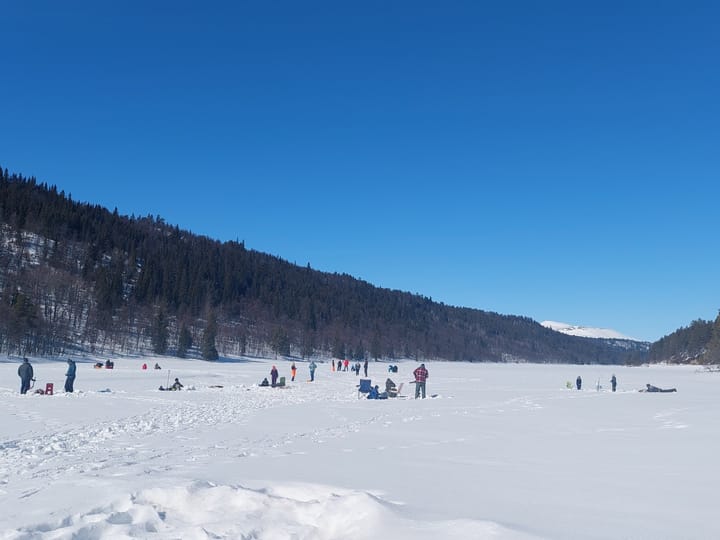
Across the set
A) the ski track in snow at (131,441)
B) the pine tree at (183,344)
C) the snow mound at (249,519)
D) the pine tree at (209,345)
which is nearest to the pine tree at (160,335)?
the pine tree at (183,344)

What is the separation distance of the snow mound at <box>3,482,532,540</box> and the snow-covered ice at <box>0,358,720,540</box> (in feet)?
0.06

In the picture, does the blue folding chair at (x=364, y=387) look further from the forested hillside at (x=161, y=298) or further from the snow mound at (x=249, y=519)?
the forested hillside at (x=161, y=298)

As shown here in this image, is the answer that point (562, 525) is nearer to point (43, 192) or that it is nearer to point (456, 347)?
point (43, 192)

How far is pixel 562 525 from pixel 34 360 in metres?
53.3

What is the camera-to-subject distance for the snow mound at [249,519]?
15.7ft

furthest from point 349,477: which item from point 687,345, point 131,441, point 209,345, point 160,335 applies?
point 687,345

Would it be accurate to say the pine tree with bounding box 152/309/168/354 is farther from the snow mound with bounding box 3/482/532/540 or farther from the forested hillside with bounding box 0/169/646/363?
the snow mound with bounding box 3/482/532/540

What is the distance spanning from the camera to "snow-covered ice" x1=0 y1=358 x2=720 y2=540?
5059 millimetres

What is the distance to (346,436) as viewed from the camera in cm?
1188

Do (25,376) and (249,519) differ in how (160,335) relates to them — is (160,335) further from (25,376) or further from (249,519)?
(249,519)

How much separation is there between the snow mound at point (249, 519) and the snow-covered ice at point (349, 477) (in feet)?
0.06

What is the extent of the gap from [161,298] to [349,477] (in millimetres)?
108074

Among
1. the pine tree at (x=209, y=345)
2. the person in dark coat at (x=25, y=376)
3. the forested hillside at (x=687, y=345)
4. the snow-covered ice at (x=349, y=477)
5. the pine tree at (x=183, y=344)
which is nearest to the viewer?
the snow-covered ice at (x=349, y=477)

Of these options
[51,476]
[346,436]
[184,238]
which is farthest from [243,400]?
[184,238]
